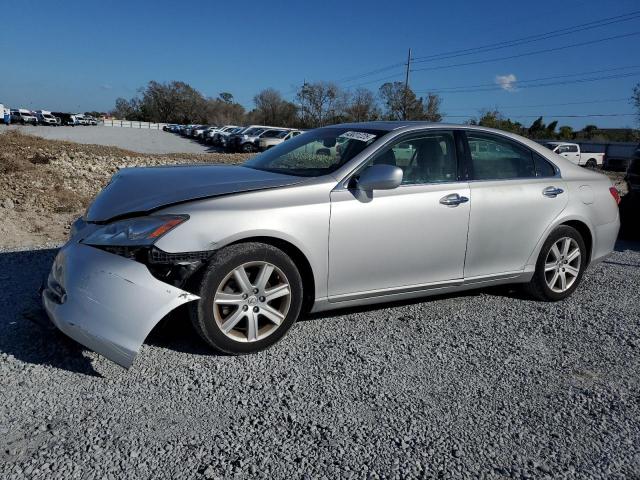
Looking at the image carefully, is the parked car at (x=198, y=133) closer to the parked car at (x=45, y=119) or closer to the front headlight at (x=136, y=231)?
the parked car at (x=45, y=119)

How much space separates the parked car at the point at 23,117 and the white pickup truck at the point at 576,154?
62.3m

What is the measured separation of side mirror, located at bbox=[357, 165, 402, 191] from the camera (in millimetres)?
3699

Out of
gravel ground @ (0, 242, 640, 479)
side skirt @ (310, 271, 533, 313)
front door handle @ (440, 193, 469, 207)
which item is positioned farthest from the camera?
front door handle @ (440, 193, 469, 207)

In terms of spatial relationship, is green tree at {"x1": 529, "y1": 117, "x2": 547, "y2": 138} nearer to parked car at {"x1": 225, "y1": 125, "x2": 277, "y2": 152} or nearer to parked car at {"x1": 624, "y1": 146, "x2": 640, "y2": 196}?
parked car at {"x1": 225, "y1": 125, "x2": 277, "y2": 152}

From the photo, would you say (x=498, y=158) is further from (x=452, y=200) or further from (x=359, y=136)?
(x=359, y=136)

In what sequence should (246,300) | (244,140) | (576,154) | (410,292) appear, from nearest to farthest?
(246,300), (410,292), (576,154), (244,140)

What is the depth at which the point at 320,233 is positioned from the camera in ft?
12.0

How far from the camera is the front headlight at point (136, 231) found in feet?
10.5

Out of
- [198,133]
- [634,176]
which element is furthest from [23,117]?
[634,176]

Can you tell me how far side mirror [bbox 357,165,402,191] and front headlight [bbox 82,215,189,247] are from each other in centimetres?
124

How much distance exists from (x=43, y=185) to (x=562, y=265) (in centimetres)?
879

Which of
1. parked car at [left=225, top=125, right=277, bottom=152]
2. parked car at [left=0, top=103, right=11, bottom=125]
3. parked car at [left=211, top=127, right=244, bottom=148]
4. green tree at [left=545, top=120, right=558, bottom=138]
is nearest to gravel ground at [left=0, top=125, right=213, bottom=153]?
parked car at [left=211, top=127, right=244, bottom=148]

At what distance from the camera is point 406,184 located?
4.06 metres

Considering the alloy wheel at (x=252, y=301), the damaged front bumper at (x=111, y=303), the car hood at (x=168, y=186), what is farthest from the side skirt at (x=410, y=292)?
the damaged front bumper at (x=111, y=303)
